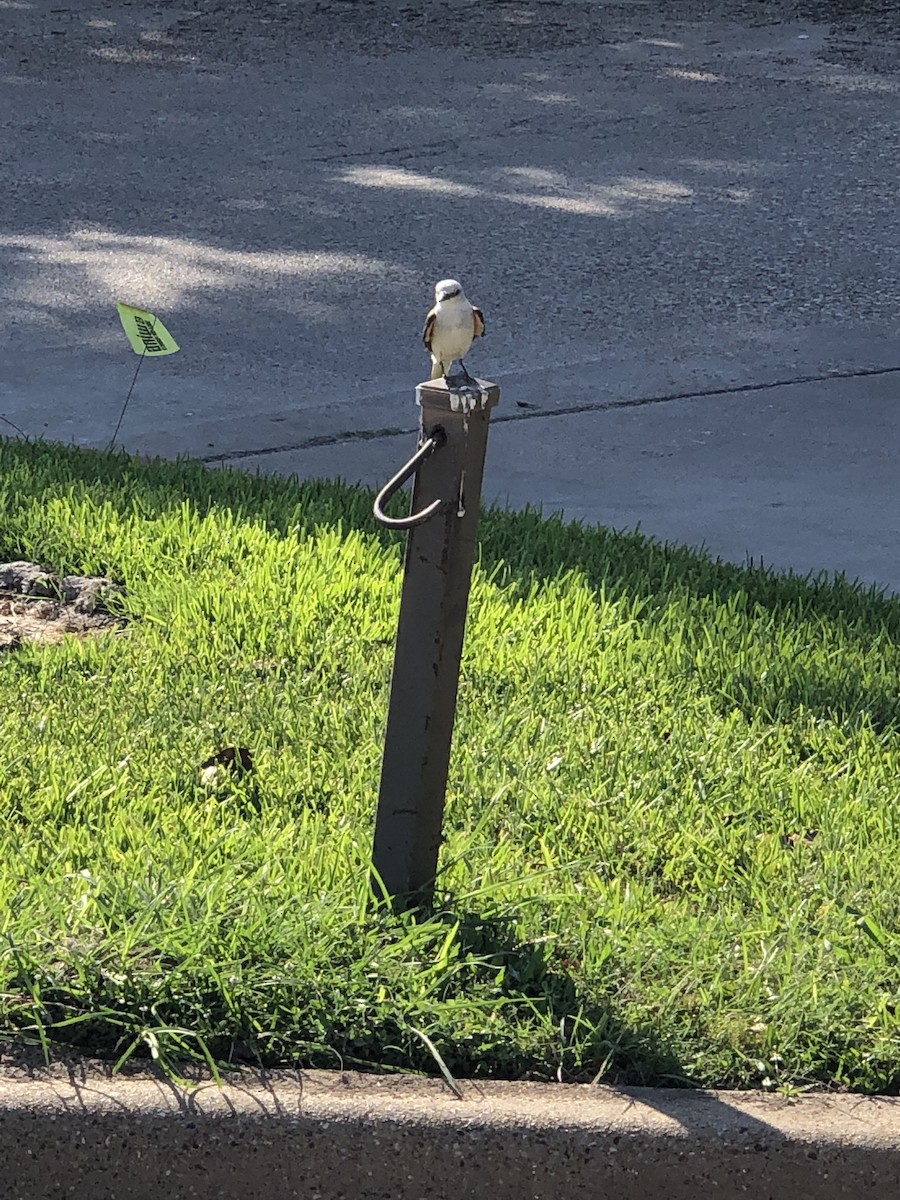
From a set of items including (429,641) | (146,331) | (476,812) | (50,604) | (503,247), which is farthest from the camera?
(503,247)

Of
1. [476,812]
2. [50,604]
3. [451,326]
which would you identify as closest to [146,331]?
[50,604]

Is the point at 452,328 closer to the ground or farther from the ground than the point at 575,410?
farther from the ground

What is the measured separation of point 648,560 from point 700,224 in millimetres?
4159

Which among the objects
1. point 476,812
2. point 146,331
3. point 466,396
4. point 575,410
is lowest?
point 476,812

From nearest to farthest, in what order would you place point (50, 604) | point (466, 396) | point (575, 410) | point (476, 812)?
1. point (466, 396)
2. point (476, 812)
3. point (50, 604)
4. point (575, 410)

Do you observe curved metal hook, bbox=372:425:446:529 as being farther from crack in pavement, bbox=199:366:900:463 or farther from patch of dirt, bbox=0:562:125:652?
crack in pavement, bbox=199:366:900:463

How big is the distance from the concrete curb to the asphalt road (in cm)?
264

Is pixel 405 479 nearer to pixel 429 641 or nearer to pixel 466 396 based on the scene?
pixel 466 396

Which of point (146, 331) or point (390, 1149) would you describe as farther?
point (146, 331)

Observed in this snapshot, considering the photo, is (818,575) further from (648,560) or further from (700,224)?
(700,224)

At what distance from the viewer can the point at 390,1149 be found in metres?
2.25

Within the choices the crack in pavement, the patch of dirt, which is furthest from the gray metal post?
the crack in pavement

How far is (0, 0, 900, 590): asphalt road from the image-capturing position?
555 cm

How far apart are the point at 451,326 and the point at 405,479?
10.5 inches
